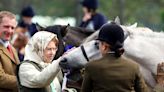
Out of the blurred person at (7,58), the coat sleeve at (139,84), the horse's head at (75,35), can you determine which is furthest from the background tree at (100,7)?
the coat sleeve at (139,84)

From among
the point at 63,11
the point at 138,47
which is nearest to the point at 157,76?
the point at 138,47

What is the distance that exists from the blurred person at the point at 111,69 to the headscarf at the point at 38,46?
0.94m

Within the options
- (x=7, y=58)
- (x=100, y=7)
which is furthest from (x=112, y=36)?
(x=100, y=7)

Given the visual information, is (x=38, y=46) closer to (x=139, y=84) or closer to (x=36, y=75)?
(x=36, y=75)

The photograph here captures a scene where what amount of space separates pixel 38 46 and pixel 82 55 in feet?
1.60

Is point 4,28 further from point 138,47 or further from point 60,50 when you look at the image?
point 138,47

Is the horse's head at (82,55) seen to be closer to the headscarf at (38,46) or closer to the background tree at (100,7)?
the headscarf at (38,46)

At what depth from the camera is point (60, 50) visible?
832cm

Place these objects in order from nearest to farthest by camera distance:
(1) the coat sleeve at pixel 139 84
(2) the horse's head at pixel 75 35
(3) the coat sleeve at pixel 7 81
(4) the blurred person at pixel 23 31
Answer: (1) the coat sleeve at pixel 139 84, (3) the coat sleeve at pixel 7 81, (2) the horse's head at pixel 75 35, (4) the blurred person at pixel 23 31

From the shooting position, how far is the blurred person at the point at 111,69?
22.3 ft

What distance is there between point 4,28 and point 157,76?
1.97 m

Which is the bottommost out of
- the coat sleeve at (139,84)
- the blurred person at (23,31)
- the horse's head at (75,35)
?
the blurred person at (23,31)

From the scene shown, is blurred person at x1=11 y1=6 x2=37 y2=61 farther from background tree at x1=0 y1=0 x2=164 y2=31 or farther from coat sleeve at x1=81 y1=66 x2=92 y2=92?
background tree at x1=0 y1=0 x2=164 y2=31

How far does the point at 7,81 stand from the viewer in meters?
8.23
